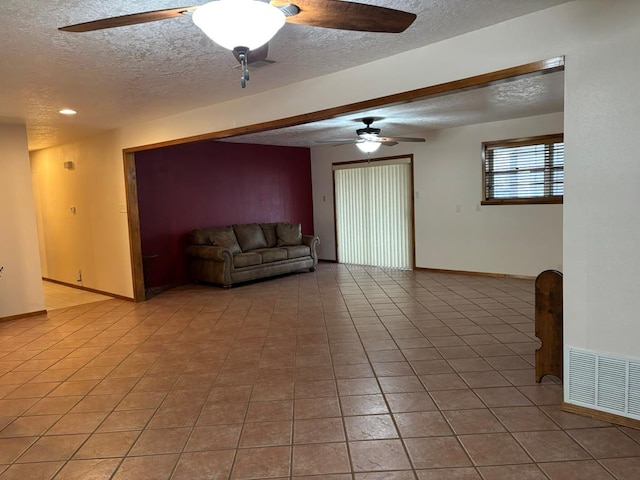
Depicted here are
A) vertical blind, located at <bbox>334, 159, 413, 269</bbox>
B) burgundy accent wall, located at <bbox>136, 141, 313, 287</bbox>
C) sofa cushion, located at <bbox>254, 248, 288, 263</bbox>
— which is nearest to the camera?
burgundy accent wall, located at <bbox>136, 141, 313, 287</bbox>

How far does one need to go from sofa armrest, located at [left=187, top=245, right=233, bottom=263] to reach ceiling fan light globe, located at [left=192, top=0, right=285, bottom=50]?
17.0 feet

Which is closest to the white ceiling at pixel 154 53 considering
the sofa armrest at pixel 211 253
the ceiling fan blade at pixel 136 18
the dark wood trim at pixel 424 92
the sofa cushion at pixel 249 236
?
the dark wood trim at pixel 424 92

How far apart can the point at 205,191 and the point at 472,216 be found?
170 inches

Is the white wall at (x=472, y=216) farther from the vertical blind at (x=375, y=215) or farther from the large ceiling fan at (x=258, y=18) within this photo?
the large ceiling fan at (x=258, y=18)

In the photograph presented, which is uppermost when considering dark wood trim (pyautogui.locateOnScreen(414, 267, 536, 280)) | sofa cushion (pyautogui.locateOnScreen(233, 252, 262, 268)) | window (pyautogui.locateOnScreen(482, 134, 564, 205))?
window (pyautogui.locateOnScreen(482, 134, 564, 205))

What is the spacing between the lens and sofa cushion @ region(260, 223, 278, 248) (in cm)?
797

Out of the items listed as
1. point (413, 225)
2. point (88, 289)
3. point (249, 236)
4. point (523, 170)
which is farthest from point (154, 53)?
point (413, 225)

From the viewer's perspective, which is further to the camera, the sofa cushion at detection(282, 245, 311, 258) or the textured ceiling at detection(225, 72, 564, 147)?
the sofa cushion at detection(282, 245, 311, 258)

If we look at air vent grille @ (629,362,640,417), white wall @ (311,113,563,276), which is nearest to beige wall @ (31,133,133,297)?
white wall @ (311,113,563,276)

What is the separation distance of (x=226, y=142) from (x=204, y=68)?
448 cm

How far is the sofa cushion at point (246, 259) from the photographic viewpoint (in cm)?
675

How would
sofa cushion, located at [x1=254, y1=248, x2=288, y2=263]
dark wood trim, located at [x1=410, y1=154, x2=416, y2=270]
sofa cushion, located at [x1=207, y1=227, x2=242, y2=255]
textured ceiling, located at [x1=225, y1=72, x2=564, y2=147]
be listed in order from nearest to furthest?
textured ceiling, located at [x1=225, y1=72, x2=564, y2=147] < sofa cushion, located at [x1=207, y1=227, x2=242, y2=255] < sofa cushion, located at [x1=254, y1=248, x2=288, y2=263] < dark wood trim, located at [x1=410, y1=154, x2=416, y2=270]

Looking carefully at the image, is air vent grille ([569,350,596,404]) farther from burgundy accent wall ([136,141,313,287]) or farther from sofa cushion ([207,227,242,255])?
burgundy accent wall ([136,141,313,287])

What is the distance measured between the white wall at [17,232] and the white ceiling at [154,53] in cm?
76
